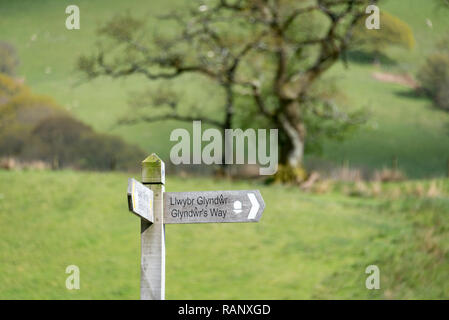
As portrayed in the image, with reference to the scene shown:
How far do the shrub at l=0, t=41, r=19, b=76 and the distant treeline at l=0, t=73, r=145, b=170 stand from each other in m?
0.25

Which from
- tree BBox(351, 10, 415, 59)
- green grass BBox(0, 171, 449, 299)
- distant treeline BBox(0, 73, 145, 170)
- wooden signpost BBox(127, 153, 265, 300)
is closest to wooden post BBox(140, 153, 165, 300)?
wooden signpost BBox(127, 153, 265, 300)

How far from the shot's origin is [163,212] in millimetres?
5109

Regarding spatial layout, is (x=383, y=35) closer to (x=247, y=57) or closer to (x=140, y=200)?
(x=247, y=57)

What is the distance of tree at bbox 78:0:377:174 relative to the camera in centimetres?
1942

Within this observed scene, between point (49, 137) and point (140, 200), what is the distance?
1603cm

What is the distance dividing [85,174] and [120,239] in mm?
4641

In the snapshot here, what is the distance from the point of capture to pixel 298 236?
12.8 metres

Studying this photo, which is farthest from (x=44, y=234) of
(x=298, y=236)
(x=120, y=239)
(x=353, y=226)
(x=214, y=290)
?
(x=353, y=226)

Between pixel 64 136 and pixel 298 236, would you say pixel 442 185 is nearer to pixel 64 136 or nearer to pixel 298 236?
pixel 298 236

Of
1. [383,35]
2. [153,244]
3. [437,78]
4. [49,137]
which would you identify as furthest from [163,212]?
[437,78]

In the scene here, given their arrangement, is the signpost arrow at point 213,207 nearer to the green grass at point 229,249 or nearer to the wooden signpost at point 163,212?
the wooden signpost at point 163,212

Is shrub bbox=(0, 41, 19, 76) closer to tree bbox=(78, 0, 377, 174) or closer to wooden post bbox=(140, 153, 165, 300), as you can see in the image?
tree bbox=(78, 0, 377, 174)

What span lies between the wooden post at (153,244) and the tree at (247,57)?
14.0 meters
